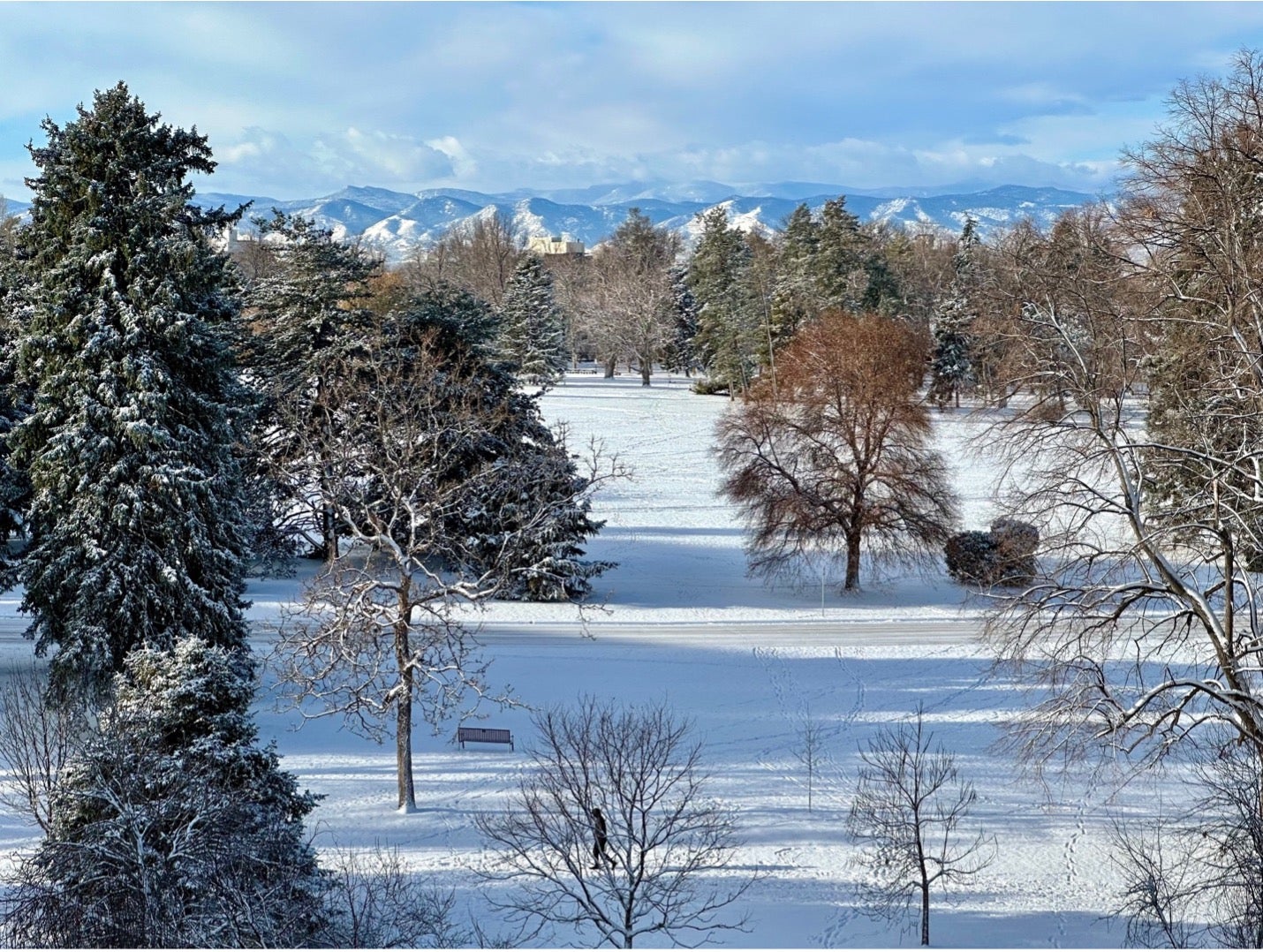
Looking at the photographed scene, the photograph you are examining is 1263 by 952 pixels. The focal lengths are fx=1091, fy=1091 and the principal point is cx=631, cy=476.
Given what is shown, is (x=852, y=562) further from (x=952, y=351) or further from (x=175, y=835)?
(x=952, y=351)

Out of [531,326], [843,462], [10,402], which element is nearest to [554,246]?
[531,326]

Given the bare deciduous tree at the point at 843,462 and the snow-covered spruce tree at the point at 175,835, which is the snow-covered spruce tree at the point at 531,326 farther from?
the snow-covered spruce tree at the point at 175,835

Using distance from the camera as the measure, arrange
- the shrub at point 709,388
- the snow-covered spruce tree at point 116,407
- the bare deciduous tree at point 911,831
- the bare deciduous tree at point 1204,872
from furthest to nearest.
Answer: the shrub at point 709,388 < the snow-covered spruce tree at point 116,407 < the bare deciduous tree at point 911,831 < the bare deciduous tree at point 1204,872

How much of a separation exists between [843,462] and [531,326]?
1577 inches

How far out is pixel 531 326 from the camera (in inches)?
2788

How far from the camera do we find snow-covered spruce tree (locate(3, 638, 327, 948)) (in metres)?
11.1

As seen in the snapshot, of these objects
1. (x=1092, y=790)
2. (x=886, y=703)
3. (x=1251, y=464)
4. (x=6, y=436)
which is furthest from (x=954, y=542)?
(x=6, y=436)

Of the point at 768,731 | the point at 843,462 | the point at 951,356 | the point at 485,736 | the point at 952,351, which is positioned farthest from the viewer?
the point at 951,356

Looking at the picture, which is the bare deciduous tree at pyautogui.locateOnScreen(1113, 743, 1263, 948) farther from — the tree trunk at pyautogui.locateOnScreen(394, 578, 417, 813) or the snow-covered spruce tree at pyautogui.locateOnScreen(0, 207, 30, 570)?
the snow-covered spruce tree at pyautogui.locateOnScreen(0, 207, 30, 570)

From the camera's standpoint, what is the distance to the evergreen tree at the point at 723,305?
68500 millimetres

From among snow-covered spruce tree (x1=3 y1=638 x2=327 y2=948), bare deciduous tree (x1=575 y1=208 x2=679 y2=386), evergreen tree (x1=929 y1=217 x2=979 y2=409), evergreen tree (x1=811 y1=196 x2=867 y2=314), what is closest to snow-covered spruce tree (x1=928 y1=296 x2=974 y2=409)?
evergreen tree (x1=929 y1=217 x2=979 y2=409)

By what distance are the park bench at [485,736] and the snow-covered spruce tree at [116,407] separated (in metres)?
5.04

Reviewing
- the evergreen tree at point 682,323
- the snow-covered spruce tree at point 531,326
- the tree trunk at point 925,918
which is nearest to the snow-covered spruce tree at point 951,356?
the evergreen tree at point 682,323

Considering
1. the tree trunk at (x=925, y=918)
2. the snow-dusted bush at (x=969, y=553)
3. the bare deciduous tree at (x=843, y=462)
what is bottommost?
the tree trunk at (x=925, y=918)
